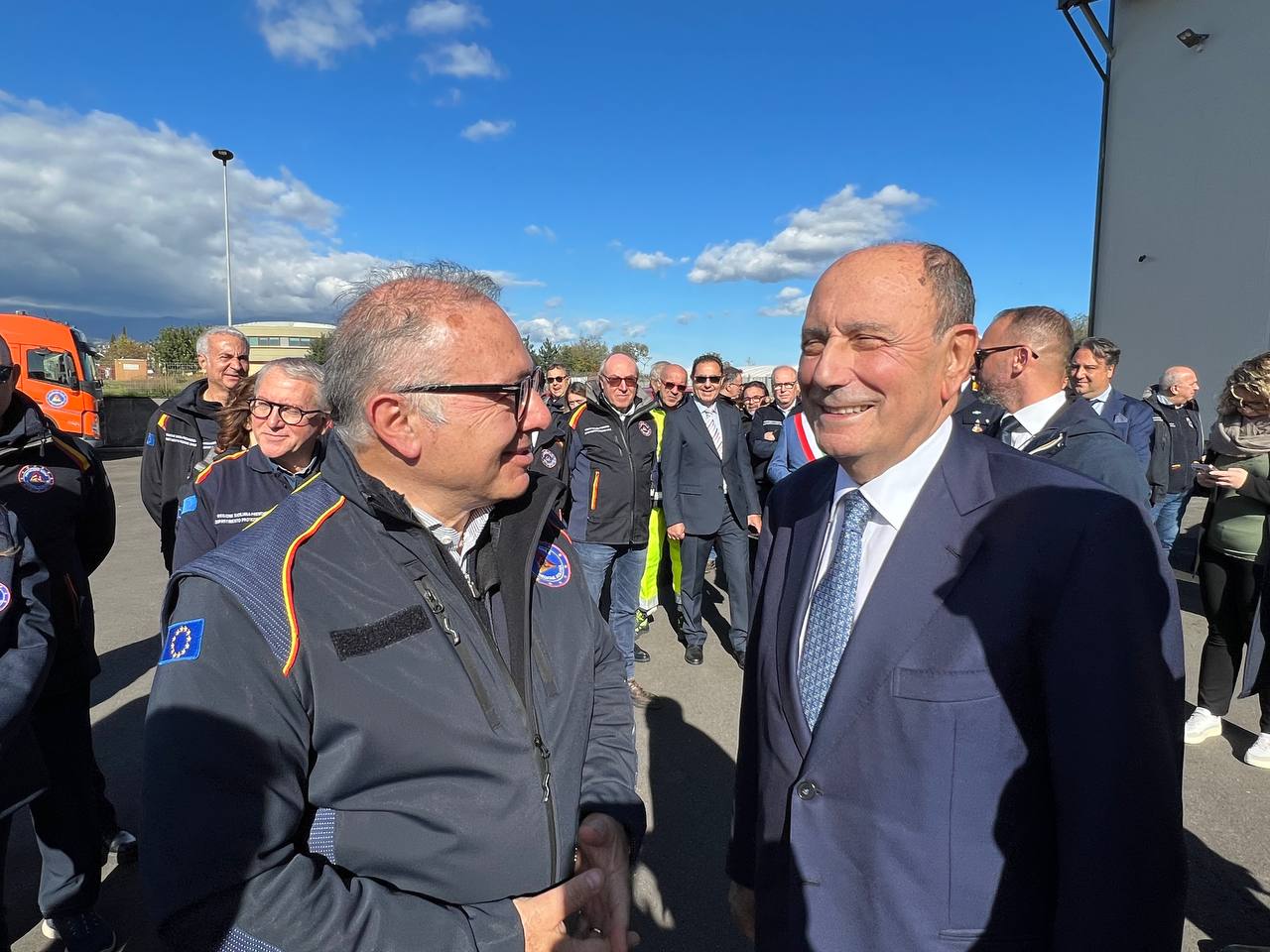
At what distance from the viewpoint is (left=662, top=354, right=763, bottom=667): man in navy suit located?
217 inches

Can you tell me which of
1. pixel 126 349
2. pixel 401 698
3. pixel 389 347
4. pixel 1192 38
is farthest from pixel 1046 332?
pixel 126 349

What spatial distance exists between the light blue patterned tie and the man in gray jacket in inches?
18.5

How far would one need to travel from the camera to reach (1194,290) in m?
13.6

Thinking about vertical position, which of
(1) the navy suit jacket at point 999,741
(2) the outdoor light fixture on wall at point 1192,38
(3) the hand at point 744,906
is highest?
(2) the outdoor light fixture on wall at point 1192,38

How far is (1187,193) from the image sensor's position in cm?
1370

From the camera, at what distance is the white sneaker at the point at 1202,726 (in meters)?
3.94

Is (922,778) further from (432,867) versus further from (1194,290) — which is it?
(1194,290)

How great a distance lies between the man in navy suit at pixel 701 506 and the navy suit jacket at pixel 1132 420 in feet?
Answer: 9.28

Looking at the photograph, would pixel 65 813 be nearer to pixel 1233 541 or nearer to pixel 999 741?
pixel 999 741

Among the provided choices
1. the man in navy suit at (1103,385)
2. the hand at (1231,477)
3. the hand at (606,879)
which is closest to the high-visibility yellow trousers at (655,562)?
the man in navy suit at (1103,385)

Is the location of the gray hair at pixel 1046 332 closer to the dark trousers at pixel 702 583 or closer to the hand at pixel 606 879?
the hand at pixel 606 879

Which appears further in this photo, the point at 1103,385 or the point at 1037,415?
the point at 1103,385

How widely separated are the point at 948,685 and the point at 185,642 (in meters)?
1.30

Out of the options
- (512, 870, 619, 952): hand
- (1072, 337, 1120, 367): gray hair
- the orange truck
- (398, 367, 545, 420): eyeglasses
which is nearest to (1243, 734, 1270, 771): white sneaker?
(1072, 337, 1120, 367): gray hair
